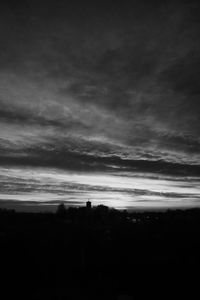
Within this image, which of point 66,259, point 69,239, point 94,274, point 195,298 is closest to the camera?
point 195,298

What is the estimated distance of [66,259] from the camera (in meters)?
22.3

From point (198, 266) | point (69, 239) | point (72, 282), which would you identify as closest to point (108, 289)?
point (72, 282)

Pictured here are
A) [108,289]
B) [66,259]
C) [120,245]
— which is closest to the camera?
[108,289]

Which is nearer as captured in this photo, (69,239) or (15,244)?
(15,244)

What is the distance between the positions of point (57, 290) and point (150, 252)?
11.7 metres

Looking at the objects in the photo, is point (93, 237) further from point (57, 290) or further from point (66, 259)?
point (57, 290)

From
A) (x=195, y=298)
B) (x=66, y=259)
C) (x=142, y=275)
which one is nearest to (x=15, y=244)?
(x=66, y=259)

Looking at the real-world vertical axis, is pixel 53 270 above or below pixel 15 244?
below

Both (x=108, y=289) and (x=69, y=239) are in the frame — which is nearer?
(x=108, y=289)

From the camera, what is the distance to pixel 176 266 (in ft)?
63.7

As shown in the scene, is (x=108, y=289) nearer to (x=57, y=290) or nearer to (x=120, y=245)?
(x=57, y=290)

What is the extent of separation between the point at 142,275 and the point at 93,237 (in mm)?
13036

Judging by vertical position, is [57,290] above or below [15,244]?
below

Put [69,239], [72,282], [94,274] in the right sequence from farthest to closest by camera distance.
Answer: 1. [69,239]
2. [94,274]
3. [72,282]
